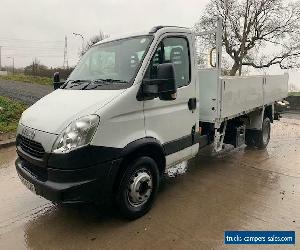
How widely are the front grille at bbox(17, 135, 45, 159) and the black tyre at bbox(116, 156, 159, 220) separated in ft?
3.40

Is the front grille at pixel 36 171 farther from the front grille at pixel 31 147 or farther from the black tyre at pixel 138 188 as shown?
the black tyre at pixel 138 188

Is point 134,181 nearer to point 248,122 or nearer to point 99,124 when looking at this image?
point 99,124

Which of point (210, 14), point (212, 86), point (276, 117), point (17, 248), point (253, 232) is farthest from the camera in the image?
point (210, 14)

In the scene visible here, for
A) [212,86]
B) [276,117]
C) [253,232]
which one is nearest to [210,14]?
[276,117]

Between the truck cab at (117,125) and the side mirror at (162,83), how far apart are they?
1 cm

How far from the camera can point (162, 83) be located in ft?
14.1

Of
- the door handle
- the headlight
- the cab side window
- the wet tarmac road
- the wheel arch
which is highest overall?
the cab side window

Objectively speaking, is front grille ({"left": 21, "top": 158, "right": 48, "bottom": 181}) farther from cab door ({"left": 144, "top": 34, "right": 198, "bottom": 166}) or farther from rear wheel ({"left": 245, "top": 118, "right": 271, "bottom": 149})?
rear wheel ({"left": 245, "top": 118, "right": 271, "bottom": 149})

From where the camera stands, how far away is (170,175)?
641 centimetres

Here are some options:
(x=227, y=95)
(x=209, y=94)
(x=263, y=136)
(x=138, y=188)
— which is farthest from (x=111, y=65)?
(x=263, y=136)

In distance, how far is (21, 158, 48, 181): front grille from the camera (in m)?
4.03

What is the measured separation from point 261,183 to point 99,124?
3.42 metres

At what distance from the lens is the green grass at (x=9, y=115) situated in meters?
9.85

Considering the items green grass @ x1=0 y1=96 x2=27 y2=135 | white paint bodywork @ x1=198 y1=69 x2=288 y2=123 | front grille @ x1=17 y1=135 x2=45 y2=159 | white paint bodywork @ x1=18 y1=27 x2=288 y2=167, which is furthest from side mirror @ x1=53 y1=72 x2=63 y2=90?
green grass @ x1=0 y1=96 x2=27 y2=135
